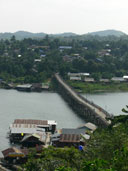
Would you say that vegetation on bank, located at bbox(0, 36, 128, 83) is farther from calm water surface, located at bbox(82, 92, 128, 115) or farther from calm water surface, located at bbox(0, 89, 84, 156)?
calm water surface, located at bbox(0, 89, 84, 156)

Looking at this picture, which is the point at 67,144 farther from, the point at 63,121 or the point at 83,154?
the point at 83,154

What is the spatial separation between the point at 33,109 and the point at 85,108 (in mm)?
3972

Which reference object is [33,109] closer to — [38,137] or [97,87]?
[38,137]

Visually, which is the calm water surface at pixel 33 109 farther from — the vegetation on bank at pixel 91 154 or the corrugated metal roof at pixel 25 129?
the vegetation on bank at pixel 91 154

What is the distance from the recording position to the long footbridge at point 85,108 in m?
25.7

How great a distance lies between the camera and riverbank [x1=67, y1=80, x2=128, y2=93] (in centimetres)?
4271

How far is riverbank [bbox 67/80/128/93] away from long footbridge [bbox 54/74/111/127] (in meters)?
2.08

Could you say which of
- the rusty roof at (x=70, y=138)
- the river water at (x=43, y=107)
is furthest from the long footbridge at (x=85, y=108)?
the rusty roof at (x=70, y=138)

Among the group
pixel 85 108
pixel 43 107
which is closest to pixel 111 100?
pixel 85 108

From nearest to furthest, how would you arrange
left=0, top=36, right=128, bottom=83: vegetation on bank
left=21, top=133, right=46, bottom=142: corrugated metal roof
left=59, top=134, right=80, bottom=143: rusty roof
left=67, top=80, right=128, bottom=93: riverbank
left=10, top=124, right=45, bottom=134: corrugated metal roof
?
1. left=59, top=134, right=80, bottom=143: rusty roof
2. left=21, top=133, right=46, bottom=142: corrugated metal roof
3. left=10, top=124, right=45, bottom=134: corrugated metal roof
4. left=67, top=80, right=128, bottom=93: riverbank
5. left=0, top=36, right=128, bottom=83: vegetation on bank

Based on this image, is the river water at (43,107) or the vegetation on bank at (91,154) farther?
the river water at (43,107)

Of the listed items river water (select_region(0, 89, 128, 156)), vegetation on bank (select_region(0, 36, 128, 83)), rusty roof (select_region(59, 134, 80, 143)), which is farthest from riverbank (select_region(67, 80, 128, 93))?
rusty roof (select_region(59, 134, 80, 143))

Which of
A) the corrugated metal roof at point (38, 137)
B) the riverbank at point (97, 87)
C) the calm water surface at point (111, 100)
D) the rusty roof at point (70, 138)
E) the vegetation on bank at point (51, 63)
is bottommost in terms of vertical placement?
the calm water surface at point (111, 100)

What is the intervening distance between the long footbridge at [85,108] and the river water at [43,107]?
61cm
